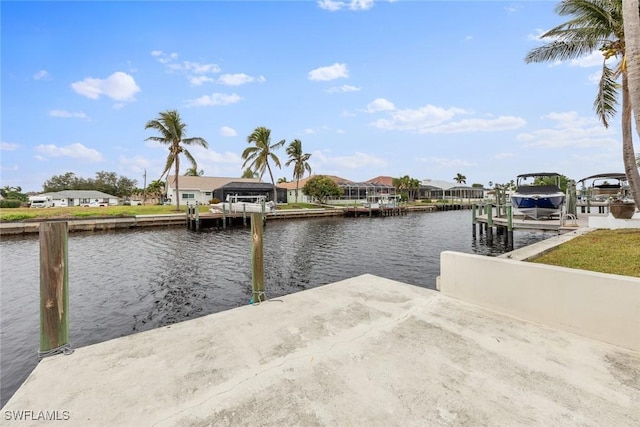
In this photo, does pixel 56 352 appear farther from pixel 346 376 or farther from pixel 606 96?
pixel 606 96

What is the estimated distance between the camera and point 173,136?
30.9 meters

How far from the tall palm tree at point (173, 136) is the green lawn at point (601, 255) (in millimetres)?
31725

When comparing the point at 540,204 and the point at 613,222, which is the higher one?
the point at 540,204

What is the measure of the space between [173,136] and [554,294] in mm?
→ 34497

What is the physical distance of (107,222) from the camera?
2267cm

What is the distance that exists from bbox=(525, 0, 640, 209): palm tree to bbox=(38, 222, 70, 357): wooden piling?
42.9 ft

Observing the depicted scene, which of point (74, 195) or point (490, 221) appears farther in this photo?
point (74, 195)

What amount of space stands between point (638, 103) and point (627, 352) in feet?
15.8

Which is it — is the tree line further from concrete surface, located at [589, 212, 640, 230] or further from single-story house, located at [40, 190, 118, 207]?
concrete surface, located at [589, 212, 640, 230]

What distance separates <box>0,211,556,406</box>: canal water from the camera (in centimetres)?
643

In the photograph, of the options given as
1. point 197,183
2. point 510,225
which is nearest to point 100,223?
point 197,183

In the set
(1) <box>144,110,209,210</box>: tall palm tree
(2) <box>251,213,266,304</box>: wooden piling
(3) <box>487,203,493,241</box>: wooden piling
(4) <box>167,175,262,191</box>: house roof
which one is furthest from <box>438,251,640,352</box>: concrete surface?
(4) <box>167,175,262,191</box>: house roof

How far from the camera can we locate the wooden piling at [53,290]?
3285 mm

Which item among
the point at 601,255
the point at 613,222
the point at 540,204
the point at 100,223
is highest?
the point at 540,204
